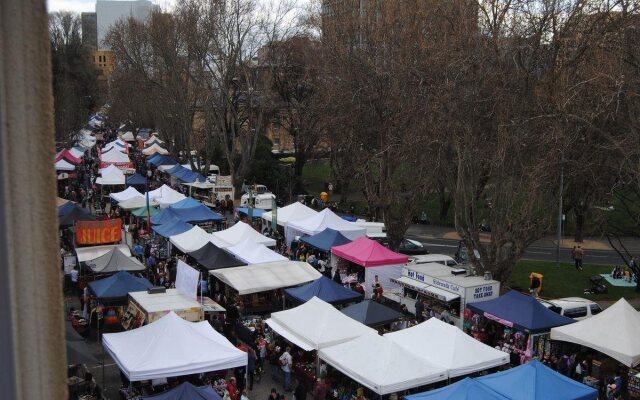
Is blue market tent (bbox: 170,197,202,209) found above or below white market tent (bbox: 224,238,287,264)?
above

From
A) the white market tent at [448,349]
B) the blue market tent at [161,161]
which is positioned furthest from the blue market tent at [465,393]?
the blue market tent at [161,161]

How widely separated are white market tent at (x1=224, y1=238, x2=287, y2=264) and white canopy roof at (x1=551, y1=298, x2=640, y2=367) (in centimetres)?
Answer: 994

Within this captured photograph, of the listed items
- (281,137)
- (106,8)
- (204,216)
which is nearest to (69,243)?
(204,216)

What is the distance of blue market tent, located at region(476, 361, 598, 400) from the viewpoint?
12.1m

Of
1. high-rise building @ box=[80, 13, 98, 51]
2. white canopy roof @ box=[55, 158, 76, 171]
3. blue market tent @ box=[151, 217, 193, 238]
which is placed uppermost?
high-rise building @ box=[80, 13, 98, 51]

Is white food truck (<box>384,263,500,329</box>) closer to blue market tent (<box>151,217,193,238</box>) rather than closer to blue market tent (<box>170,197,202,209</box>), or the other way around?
Result: blue market tent (<box>151,217,193,238</box>)

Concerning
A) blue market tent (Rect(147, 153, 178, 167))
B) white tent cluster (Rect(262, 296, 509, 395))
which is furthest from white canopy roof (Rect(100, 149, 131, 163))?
white tent cluster (Rect(262, 296, 509, 395))

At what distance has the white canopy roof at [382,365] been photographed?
1298cm

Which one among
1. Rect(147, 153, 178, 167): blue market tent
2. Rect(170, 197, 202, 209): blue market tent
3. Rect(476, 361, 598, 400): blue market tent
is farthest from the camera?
Rect(147, 153, 178, 167): blue market tent

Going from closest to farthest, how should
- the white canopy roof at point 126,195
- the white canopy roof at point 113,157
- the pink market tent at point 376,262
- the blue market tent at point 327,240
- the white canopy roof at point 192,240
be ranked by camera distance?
the pink market tent at point 376,262 → the white canopy roof at point 192,240 → the blue market tent at point 327,240 → the white canopy roof at point 126,195 → the white canopy roof at point 113,157

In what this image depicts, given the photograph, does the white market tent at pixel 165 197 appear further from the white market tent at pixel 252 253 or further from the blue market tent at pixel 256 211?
the white market tent at pixel 252 253

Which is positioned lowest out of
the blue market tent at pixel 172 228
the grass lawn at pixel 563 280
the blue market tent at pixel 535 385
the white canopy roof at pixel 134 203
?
the grass lawn at pixel 563 280

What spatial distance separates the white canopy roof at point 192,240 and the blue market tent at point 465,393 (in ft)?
44.3

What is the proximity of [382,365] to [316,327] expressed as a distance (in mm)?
2601
